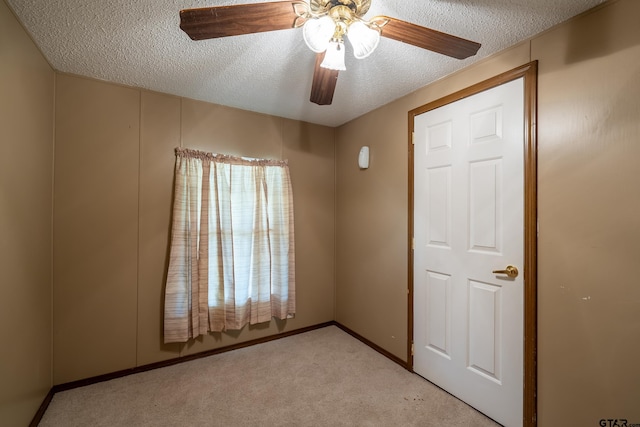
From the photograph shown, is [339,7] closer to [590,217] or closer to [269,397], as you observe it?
[590,217]

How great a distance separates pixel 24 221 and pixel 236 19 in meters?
1.71

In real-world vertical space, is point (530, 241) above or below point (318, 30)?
below

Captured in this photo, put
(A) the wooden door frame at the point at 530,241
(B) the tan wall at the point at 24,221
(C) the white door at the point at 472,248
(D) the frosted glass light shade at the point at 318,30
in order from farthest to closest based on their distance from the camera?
(C) the white door at the point at 472,248 < (A) the wooden door frame at the point at 530,241 < (B) the tan wall at the point at 24,221 < (D) the frosted glass light shade at the point at 318,30

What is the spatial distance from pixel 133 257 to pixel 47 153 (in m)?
0.95

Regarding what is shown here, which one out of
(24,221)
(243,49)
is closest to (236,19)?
(243,49)

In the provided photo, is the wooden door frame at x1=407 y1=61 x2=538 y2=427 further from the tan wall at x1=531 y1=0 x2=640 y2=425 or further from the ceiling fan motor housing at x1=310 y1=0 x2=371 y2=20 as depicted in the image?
the ceiling fan motor housing at x1=310 y1=0 x2=371 y2=20

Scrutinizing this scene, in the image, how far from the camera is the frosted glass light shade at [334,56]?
1302 millimetres

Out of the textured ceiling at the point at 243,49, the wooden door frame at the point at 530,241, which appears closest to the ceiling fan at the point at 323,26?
the textured ceiling at the point at 243,49

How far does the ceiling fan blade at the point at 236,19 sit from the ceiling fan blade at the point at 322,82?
0.88 ft

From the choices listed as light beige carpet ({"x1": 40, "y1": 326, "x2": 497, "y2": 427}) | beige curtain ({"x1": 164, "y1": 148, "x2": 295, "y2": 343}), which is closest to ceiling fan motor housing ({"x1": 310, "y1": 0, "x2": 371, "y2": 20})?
beige curtain ({"x1": 164, "y1": 148, "x2": 295, "y2": 343})

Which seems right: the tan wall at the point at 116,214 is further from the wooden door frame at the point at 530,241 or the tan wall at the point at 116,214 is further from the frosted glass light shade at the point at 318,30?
the wooden door frame at the point at 530,241

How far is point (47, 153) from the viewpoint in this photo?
1.97m

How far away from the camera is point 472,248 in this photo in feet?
6.40

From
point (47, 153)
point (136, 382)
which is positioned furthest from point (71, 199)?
point (136, 382)
